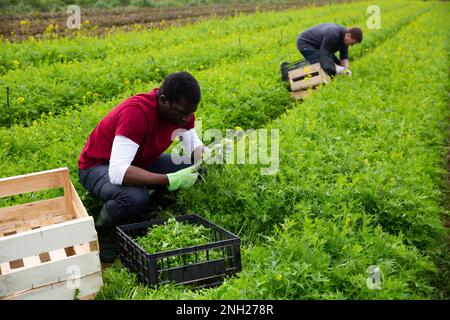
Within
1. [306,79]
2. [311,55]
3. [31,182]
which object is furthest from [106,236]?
[311,55]

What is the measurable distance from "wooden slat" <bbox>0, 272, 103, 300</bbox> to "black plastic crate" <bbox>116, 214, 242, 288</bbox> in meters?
0.32

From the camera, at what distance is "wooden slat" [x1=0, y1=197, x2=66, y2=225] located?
418 cm

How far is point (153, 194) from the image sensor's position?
187 inches

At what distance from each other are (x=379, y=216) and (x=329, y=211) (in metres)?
0.45

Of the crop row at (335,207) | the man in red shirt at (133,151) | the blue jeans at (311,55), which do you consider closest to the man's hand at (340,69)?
the blue jeans at (311,55)

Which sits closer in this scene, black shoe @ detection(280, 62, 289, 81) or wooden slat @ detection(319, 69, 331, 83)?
wooden slat @ detection(319, 69, 331, 83)

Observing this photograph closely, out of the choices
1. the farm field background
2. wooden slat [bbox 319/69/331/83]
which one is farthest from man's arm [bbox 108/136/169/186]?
wooden slat [bbox 319/69/331/83]

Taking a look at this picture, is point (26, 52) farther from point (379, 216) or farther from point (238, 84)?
point (379, 216)

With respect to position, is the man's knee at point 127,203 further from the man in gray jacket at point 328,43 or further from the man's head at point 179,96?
the man in gray jacket at point 328,43

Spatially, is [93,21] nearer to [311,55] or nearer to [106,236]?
[311,55]

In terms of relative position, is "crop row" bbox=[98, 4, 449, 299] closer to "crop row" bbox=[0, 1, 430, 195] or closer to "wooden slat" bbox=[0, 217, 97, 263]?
"wooden slat" bbox=[0, 217, 97, 263]

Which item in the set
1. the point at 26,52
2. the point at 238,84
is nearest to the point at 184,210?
the point at 238,84

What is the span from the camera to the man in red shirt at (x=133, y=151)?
158 inches

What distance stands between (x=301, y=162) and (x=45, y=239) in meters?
2.48
